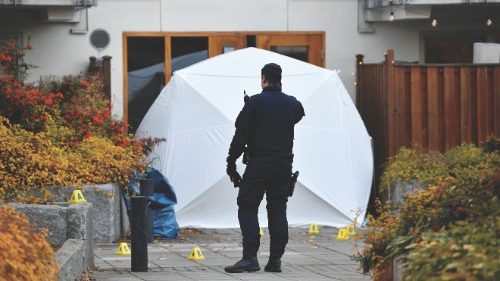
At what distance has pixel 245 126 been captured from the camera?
1157cm

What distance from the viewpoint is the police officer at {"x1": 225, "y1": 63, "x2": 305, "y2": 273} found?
1157 cm

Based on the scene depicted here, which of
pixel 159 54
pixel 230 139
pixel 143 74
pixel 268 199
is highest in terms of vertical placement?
pixel 159 54

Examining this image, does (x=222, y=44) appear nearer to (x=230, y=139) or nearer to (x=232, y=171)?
(x=230, y=139)

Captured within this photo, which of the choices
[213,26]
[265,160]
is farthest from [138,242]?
[213,26]

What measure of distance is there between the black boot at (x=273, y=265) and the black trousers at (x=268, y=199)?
5cm

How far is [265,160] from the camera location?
11555 millimetres

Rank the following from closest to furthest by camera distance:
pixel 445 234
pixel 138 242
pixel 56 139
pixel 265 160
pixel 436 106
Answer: pixel 445 234 < pixel 265 160 < pixel 138 242 < pixel 56 139 < pixel 436 106

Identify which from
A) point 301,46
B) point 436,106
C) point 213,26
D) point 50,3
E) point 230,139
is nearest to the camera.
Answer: point 230,139

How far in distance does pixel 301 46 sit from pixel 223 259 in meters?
8.18

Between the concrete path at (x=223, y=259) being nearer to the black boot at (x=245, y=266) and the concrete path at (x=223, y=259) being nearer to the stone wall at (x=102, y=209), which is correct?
the black boot at (x=245, y=266)

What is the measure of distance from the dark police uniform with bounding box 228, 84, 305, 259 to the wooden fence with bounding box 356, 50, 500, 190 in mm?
7082

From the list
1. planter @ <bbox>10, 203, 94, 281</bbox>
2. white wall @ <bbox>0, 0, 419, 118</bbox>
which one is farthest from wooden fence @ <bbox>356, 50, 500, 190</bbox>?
planter @ <bbox>10, 203, 94, 281</bbox>

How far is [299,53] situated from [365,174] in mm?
3636

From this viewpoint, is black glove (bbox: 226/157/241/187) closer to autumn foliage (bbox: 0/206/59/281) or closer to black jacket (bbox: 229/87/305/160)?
black jacket (bbox: 229/87/305/160)
